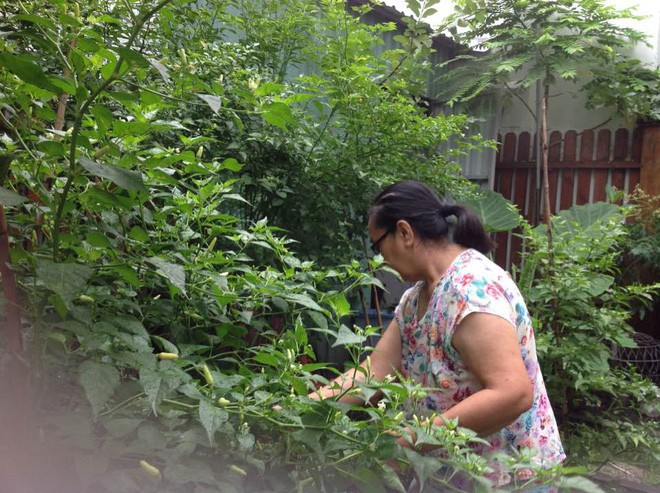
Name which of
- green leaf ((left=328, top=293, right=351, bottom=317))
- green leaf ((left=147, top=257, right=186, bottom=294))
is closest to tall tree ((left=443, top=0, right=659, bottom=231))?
green leaf ((left=328, top=293, right=351, bottom=317))

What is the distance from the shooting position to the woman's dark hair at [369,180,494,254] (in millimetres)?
1624

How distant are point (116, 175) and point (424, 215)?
3.40 feet

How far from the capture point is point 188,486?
547 mm

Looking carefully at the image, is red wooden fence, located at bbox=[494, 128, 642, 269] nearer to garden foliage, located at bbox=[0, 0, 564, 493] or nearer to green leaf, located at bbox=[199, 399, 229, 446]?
garden foliage, located at bbox=[0, 0, 564, 493]

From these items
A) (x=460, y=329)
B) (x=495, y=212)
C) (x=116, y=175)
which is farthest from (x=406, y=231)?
(x=495, y=212)

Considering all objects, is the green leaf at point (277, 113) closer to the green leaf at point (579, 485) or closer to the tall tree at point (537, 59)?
the green leaf at point (579, 485)

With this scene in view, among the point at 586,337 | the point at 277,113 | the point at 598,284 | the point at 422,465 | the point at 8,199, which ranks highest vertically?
the point at 277,113

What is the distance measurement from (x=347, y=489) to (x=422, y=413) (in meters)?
0.34

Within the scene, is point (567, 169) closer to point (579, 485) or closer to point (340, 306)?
point (340, 306)

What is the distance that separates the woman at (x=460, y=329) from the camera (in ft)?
4.34

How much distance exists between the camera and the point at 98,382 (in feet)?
2.08

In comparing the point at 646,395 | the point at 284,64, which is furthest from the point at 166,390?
the point at 646,395

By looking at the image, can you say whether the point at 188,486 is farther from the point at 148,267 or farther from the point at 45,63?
the point at 45,63

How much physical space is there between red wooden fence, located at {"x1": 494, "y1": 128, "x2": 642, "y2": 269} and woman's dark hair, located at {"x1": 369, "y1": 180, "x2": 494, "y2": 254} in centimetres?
208
